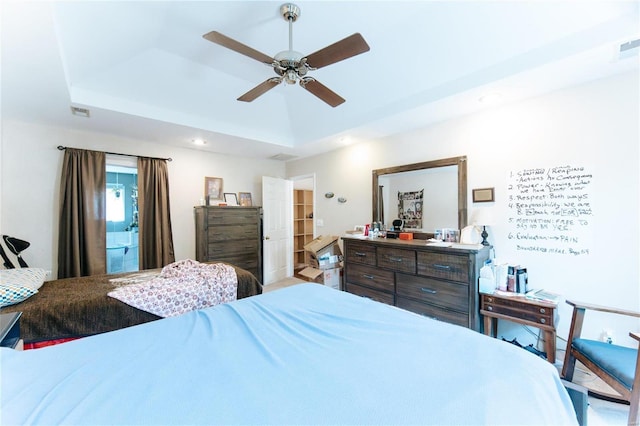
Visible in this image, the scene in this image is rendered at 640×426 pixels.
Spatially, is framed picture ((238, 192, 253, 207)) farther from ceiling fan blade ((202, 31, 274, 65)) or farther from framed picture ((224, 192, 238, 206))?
ceiling fan blade ((202, 31, 274, 65))

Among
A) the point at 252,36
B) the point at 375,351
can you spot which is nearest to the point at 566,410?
the point at 375,351

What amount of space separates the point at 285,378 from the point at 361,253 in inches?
97.1

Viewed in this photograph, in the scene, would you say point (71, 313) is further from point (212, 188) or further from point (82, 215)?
point (212, 188)

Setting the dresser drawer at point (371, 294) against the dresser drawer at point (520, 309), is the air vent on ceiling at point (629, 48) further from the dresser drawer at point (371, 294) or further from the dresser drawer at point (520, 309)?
the dresser drawer at point (371, 294)

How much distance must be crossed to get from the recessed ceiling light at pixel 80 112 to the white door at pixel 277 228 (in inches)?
98.4

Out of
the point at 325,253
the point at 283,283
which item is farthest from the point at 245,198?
the point at 325,253

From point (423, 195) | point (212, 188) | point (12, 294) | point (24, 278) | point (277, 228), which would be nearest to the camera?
point (12, 294)

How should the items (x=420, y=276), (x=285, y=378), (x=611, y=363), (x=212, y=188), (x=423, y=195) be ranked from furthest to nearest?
(x=212, y=188)
(x=423, y=195)
(x=420, y=276)
(x=611, y=363)
(x=285, y=378)

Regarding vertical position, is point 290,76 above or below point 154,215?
above

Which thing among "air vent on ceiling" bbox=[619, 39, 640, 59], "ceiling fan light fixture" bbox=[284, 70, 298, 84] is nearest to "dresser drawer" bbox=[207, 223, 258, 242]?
"ceiling fan light fixture" bbox=[284, 70, 298, 84]

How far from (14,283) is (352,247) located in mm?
3121

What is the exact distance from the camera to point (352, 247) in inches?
134

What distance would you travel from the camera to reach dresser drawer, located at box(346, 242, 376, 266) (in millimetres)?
3170

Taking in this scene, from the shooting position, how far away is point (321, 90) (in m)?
2.22
